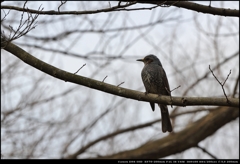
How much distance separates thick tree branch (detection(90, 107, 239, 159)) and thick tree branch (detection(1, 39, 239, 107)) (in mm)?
2728

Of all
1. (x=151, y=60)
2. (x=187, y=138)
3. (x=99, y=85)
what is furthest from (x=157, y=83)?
(x=99, y=85)

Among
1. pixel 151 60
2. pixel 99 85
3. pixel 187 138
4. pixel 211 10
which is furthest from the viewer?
pixel 187 138

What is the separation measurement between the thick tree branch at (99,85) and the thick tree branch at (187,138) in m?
2.73

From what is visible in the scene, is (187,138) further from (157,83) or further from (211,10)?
(211,10)

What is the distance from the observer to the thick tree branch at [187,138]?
21.3ft

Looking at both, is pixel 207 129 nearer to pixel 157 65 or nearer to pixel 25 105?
pixel 157 65

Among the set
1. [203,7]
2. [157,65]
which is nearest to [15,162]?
[157,65]

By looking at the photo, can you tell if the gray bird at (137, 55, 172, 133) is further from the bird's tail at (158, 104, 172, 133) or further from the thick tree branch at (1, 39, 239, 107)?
the thick tree branch at (1, 39, 239, 107)

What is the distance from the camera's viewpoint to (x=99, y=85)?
12.1 ft

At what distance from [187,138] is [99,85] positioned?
3.43m

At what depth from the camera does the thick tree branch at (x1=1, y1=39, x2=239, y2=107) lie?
143 inches

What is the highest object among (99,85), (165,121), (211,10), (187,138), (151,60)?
(211,10)

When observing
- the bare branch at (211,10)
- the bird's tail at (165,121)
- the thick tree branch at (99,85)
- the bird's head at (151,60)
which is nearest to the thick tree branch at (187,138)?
the bird's tail at (165,121)

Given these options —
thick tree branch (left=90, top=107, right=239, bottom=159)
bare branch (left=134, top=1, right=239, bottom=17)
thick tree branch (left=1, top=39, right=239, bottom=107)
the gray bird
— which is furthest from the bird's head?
thick tree branch (left=1, top=39, right=239, bottom=107)
